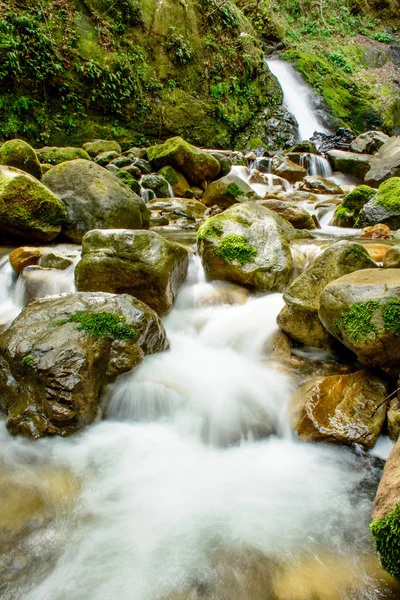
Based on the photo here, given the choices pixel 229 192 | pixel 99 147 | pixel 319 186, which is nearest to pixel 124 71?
pixel 99 147

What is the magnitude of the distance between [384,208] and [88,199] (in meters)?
6.21

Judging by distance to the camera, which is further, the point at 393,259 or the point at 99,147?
the point at 99,147

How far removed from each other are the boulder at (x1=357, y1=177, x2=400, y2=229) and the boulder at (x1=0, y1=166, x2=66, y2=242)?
21.1ft

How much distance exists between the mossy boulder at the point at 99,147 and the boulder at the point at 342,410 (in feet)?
39.9

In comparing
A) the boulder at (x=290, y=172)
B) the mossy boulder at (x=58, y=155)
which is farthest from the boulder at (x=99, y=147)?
the boulder at (x=290, y=172)

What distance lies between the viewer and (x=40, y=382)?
2.96 meters

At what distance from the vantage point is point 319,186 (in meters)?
12.0

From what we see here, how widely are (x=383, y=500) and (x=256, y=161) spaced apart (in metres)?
14.2

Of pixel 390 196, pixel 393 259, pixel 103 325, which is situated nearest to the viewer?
pixel 103 325

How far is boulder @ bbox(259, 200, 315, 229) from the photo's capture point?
803cm

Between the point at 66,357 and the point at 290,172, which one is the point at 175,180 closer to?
the point at 290,172

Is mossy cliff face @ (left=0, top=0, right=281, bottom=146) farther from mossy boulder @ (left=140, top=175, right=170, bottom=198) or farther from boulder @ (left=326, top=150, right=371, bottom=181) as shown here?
boulder @ (left=326, top=150, right=371, bottom=181)

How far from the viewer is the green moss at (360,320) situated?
287 cm

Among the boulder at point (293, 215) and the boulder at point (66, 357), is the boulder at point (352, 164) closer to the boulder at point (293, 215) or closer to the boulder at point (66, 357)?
the boulder at point (293, 215)
